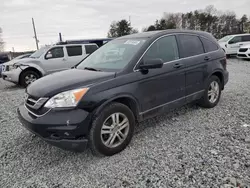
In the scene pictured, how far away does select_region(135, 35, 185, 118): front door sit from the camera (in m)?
3.22

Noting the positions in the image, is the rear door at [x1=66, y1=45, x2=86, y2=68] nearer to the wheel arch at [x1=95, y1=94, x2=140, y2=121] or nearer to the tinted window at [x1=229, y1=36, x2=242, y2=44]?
the wheel arch at [x1=95, y1=94, x2=140, y2=121]

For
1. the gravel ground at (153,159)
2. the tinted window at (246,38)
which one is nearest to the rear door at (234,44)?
the tinted window at (246,38)

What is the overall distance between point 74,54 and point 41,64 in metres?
1.57

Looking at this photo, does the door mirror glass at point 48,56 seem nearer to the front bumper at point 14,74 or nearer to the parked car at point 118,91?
the front bumper at point 14,74

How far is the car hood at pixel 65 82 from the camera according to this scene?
8.83 feet

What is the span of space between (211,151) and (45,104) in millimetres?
2339

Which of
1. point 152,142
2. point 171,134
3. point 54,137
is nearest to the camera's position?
point 54,137

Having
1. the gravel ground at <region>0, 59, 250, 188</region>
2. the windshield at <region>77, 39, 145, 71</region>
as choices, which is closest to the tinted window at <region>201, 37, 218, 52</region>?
the gravel ground at <region>0, 59, 250, 188</region>

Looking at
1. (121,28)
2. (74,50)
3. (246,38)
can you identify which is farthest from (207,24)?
(74,50)

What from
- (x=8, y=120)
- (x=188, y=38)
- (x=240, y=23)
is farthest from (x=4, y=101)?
(x=240, y=23)

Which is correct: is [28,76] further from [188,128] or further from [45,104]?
[188,128]

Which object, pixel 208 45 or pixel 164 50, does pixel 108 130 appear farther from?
pixel 208 45

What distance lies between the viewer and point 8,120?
14.7ft

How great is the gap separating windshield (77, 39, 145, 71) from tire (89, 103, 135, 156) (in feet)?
2.15
